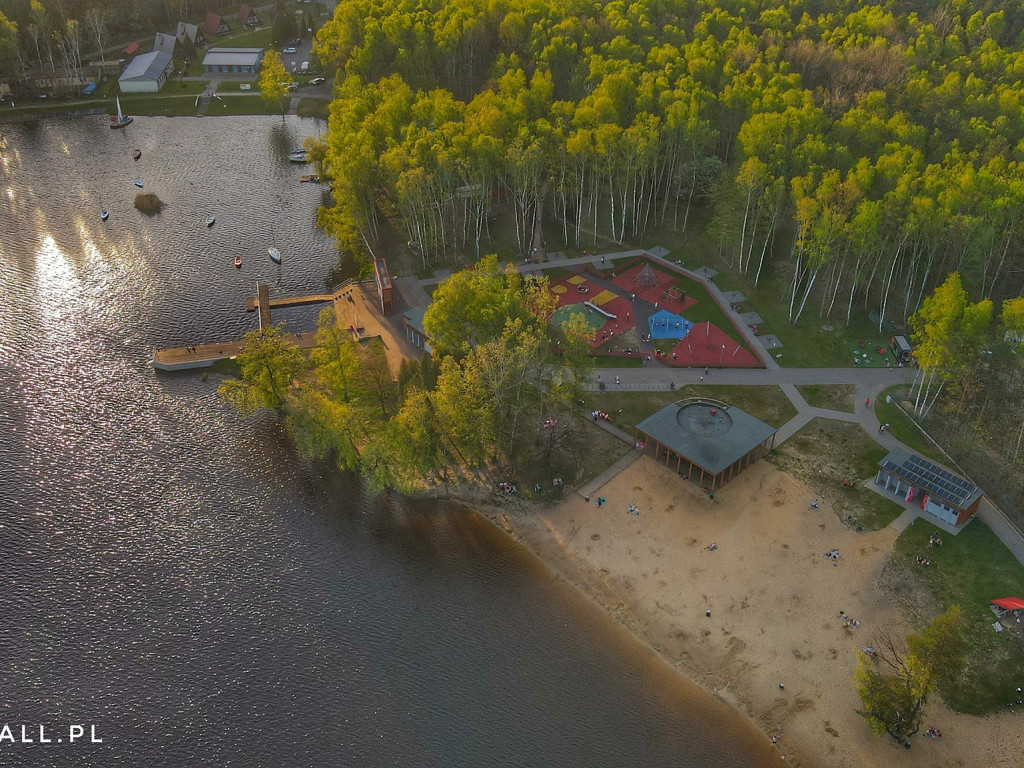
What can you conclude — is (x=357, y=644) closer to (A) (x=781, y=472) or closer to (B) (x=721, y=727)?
(B) (x=721, y=727)

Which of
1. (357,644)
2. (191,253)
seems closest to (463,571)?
(357,644)

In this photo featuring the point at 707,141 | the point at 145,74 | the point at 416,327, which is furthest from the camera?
the point at 145,74

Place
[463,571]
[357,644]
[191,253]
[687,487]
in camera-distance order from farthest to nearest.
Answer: [191,253], [687,487], [463,571], [357,644]

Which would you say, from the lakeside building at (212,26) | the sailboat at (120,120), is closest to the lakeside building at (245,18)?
the lakeside building at (212,26)

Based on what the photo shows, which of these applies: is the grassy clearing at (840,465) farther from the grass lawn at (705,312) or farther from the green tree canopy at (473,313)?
the green tree canopy at (473,313)

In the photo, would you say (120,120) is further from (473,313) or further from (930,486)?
(930,486)

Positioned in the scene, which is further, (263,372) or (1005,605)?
(263,372)

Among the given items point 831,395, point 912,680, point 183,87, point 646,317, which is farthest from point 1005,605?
point 183,87
